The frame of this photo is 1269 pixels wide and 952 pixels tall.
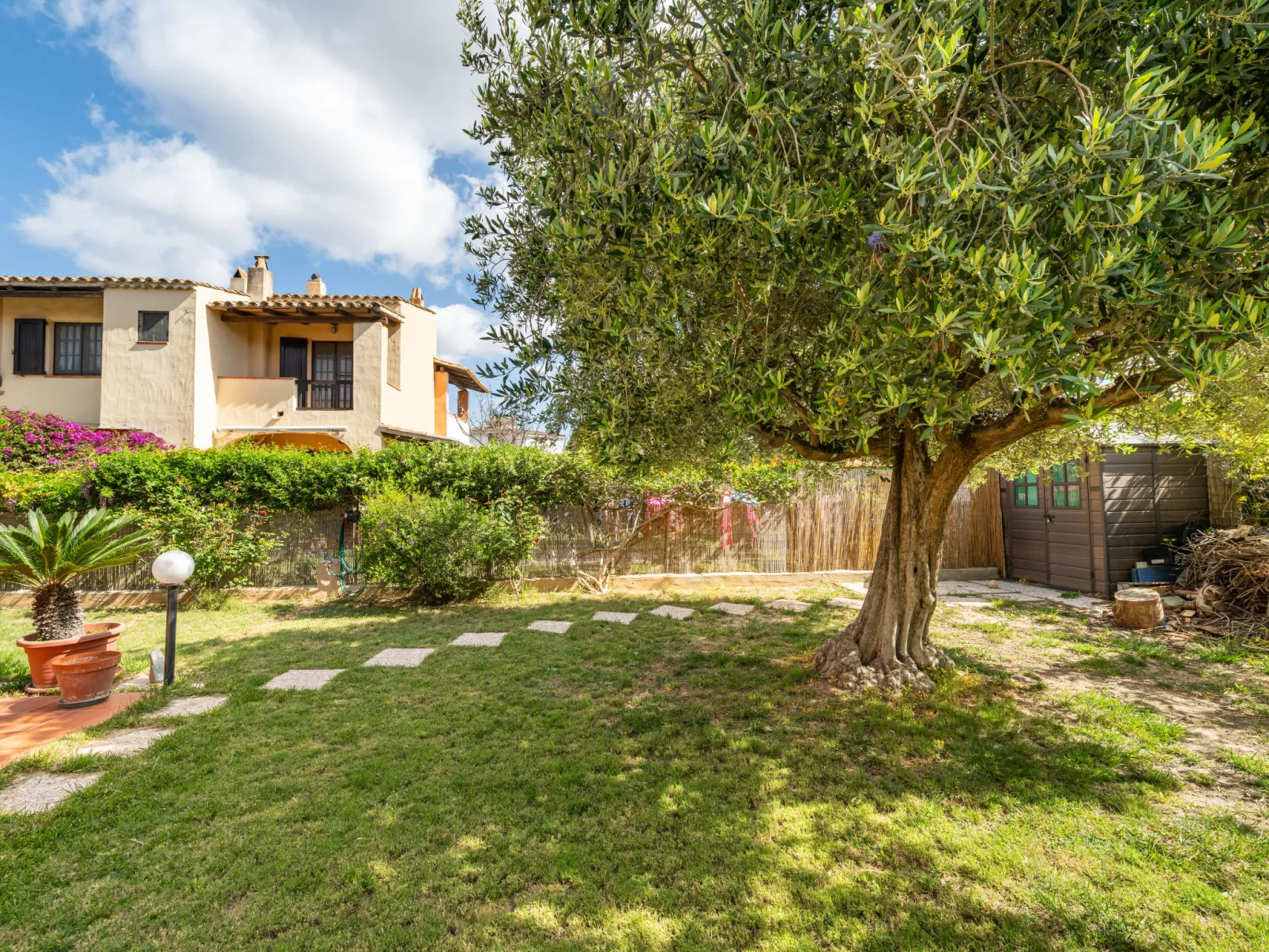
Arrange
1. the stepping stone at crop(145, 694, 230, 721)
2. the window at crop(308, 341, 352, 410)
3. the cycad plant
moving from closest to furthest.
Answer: the stepping stone at crop(145, 694, 230, 721) < the cycad plant < the window at crop(308, 341, 352, 410)

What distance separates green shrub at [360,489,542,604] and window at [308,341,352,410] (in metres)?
7.64

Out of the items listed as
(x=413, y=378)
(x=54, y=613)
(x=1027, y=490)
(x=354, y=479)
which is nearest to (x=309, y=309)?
(x=413, y=378)

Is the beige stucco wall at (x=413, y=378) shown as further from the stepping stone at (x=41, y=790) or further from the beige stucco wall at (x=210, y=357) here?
the stepping stone at (x=41, y=790)

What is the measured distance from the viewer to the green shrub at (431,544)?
8.22m

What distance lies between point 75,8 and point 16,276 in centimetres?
993

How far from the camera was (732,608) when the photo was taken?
813cm

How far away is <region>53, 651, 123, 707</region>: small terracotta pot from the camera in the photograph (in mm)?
4582

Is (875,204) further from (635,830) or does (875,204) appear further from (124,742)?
(124,742)

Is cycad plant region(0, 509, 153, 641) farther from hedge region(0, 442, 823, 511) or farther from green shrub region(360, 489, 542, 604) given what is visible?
hedge region(0, 442, 823, 511)

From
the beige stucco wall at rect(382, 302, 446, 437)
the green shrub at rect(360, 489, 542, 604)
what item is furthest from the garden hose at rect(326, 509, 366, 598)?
the beige stucco wall at rect(382, 302, 446, 437)

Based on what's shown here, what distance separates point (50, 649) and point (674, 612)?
628 centimetres

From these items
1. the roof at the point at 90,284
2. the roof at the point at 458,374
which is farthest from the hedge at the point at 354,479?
the roof at the point at 458,374

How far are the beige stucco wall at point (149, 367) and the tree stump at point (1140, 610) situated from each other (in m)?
17.4

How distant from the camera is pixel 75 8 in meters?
6.77
